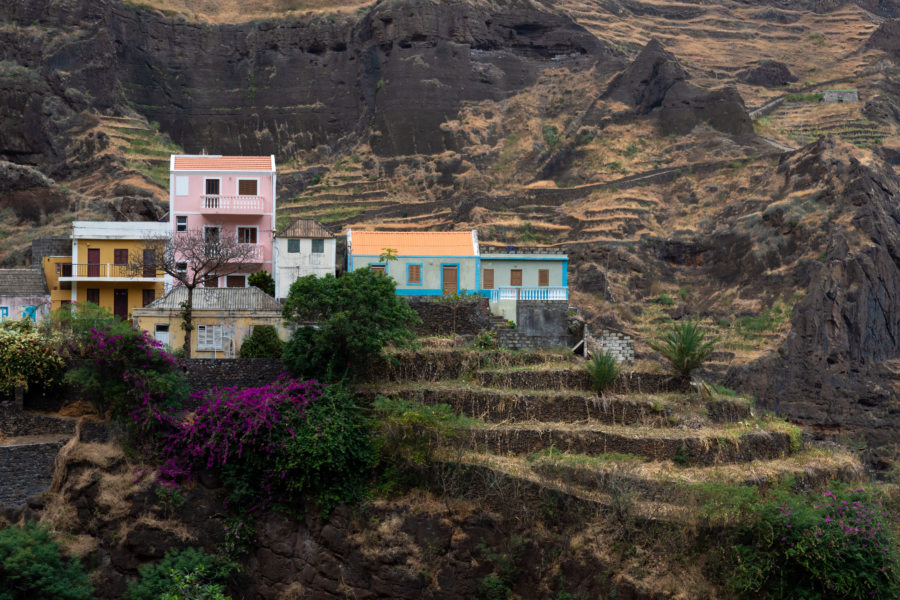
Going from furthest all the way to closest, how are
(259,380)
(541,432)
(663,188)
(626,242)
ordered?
1. (663,188)
2. (626,242)
3. (259,380)
4. (541,432)

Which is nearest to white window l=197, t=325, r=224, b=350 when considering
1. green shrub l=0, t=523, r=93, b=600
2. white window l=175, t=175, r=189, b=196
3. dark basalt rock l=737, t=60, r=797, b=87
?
white window l=175, t=175, r=189, b=196

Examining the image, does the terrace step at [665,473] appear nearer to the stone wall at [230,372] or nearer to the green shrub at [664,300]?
the stone wall at [230,372]

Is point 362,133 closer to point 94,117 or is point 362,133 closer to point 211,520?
point 94,117

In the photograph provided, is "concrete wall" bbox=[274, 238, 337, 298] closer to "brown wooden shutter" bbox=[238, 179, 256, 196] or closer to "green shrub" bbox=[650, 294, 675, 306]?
"brown wooden shutter" bbox=[238, 179, 256, 196]

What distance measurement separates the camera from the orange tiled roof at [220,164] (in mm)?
42094

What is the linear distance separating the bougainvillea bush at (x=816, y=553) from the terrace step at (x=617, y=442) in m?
3.71

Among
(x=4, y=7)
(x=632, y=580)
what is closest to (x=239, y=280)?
(x=632, y=580)

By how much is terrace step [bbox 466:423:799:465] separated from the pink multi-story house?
1624 centimetres

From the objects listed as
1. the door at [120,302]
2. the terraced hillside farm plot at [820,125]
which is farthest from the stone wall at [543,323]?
the terraced hillside farm plot at [820,125]

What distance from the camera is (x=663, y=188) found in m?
69.0

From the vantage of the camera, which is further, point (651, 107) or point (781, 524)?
point (651, 107)

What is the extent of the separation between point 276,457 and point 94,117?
5821 cm

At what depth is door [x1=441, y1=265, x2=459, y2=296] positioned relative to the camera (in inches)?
1598

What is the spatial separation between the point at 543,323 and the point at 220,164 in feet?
50.4
